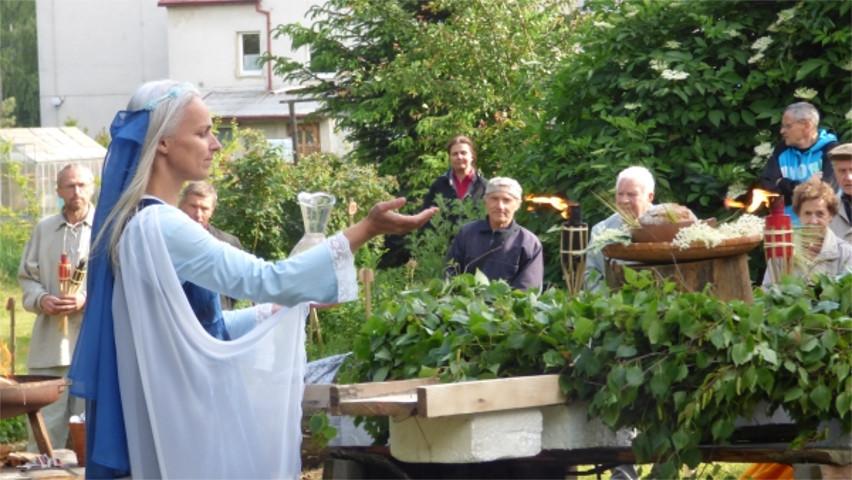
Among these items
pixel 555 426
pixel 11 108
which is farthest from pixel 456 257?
pixel 11 108

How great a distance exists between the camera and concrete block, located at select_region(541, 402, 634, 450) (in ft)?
13.9

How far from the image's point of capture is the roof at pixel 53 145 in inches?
1156

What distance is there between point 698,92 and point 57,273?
4.07m

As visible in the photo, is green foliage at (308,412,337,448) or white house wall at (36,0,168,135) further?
white house wall at (36,0,168,135)

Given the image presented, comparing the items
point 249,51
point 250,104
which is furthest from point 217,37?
point 250,104

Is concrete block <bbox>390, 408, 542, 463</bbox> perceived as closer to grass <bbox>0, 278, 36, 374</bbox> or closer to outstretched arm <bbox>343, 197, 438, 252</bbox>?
Answer: outstretched arm <bbox>343, 197, 438, 252</bbox>

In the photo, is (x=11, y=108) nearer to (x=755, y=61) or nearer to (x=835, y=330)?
(x=755, y=61)

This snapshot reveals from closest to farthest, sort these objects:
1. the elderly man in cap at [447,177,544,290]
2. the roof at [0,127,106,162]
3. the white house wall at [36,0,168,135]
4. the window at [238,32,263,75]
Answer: the elderly man in cap at [447,177,544,290], the roof at [0,127,106,162], the window at [238,32,263,75], the white house wall at [36,0,168,135]

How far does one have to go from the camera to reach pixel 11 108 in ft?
134

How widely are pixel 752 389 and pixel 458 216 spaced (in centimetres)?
675

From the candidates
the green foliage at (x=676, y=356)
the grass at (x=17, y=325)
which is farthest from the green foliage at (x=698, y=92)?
the grass at (x=17, y=325)

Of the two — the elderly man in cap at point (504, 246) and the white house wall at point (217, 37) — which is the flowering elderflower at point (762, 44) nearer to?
the elderly man in cap at point (504, 246)

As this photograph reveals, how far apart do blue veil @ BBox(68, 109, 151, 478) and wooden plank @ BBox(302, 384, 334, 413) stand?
1.91 ft

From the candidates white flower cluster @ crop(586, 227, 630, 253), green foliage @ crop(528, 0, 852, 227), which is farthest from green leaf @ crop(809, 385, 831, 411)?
green foliage @ crop(528, 0, 852, 227)
